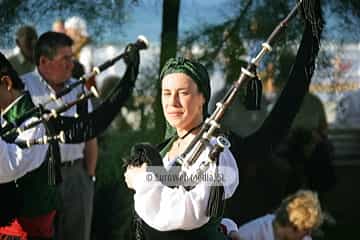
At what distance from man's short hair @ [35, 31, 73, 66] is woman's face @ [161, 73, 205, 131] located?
1.28 meters

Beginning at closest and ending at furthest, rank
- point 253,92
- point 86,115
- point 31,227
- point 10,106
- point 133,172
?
point 133,172 < point 253,92 < point 10,106 < point 31,227 < point 86,115

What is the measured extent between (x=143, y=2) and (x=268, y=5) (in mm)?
567

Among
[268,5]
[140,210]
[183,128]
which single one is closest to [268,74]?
[268,5]

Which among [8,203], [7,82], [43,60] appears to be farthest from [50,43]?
[8,203]

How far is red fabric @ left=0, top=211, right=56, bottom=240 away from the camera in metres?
3.40

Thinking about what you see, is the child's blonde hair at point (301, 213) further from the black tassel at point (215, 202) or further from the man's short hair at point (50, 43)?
the black tassel at point (215, 202)

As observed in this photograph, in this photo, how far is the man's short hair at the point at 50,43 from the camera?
3.78 m

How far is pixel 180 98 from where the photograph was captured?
257 cm

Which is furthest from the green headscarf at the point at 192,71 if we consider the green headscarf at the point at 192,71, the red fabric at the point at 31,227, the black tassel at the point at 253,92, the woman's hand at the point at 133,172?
the red fabric at the point at 31,227

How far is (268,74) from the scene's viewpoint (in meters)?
4.10

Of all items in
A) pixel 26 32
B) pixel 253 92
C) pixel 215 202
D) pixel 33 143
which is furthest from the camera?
pixel 26 32

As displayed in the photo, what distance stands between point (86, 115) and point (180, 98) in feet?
3.76

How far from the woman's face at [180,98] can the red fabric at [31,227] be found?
3.54 ft

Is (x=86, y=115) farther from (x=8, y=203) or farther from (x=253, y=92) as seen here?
(x=253, y=92)
